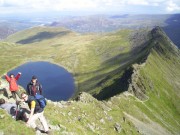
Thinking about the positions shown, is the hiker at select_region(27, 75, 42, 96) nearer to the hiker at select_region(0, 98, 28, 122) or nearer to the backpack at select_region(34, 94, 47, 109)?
the backpack at select_region(34, 94, 47, 109)

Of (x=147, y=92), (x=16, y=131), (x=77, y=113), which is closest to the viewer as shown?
(x=16, y=131)

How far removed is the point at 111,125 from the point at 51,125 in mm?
39578

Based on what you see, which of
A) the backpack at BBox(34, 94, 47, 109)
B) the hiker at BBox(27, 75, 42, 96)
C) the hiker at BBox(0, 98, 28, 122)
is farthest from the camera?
the hiker at BBox(0, 98, 28, 122)

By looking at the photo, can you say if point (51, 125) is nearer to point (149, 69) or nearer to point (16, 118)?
point (16, 118)

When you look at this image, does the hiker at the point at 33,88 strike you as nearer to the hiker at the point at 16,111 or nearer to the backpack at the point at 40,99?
the backpack at the point at 40,99

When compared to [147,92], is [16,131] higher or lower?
higher

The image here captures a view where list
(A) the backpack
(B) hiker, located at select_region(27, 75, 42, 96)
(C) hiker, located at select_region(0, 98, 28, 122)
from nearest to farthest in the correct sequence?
(A) the backpack
(B) hiker, located at select_region(27, 75, 42, 96)
(C) hiker, located at select_region(0, 98, 28, 122)

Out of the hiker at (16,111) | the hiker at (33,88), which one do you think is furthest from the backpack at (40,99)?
the hiker at (16,111)

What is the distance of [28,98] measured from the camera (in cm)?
3119

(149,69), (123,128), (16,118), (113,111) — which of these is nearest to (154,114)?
(113,111)

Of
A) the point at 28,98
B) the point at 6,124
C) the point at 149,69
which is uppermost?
the point at 28,98

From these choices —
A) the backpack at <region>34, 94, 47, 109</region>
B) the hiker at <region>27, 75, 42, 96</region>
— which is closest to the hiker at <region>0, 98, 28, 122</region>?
the hiker at <region>27, 75, 42, 96</region>

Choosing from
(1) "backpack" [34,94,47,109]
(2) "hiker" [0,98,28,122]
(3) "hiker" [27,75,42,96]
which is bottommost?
(2) "hiker" [0,98,28,122]

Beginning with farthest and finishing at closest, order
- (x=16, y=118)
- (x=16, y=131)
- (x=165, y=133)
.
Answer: (x=165, y=133), (x=16, y=118), (x=16, y=131)
